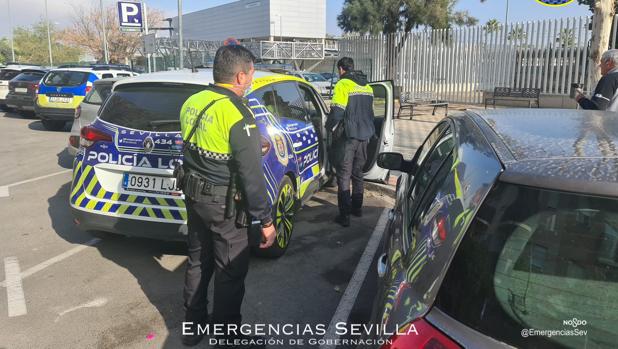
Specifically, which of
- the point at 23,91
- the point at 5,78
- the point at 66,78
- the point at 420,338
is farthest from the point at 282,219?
the point at 5,78

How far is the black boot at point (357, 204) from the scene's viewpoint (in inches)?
223

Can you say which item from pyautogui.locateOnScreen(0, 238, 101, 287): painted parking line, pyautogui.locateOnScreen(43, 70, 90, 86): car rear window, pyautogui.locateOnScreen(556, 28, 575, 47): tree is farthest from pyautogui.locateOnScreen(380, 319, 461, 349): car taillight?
pyautogui.locateOnScreen(556, 28, 575, 47): tree

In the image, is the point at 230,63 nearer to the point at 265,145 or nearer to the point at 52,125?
the point at 265,145

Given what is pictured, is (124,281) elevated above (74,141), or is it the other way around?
(74,141)

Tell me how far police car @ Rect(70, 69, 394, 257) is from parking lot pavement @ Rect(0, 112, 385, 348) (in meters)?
0.38

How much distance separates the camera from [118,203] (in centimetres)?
393

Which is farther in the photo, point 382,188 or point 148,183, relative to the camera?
point 382,188

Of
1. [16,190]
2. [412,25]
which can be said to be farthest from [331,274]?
[412,25]

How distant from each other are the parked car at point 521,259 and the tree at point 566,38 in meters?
15.4

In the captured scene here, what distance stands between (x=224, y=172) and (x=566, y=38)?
15.3 meters

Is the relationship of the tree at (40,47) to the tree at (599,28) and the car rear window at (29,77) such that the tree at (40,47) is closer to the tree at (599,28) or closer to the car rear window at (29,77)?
the car rear window at (29,77)

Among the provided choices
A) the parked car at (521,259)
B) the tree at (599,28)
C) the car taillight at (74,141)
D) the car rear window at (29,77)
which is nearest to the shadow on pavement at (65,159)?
the car taillight at (74,141)

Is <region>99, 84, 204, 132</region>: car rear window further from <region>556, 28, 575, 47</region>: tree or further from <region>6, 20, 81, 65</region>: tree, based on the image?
<region>6, 20, 81, 65</region>: tree

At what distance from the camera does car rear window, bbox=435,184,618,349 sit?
1.33 m
